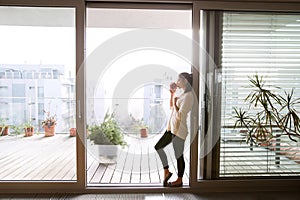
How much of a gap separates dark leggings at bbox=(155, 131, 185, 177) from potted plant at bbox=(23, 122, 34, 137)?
1434 millimetres

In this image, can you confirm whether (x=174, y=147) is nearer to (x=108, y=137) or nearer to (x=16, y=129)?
(x=108, y=137)

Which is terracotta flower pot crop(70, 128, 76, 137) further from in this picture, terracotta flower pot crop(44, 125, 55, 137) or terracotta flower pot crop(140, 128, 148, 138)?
terracotta flower pot crop(140, 128, 148, 138)

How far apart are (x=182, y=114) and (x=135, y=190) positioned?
3.22 feet

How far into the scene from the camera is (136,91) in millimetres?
2898

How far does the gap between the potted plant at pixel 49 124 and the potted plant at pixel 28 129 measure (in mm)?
138

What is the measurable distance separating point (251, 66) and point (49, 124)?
2.36 meters

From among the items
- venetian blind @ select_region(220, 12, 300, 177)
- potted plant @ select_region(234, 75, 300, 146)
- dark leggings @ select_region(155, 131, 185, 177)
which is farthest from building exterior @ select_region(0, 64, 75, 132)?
potted plant @ select_region(234, 75, 300, 146)

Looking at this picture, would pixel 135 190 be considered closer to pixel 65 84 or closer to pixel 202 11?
pixel 65 84

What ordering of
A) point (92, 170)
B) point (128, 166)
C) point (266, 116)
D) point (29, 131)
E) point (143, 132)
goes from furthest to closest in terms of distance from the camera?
point (143, 132) < point (128, 166) < point (92, 170) < point (29, 131) < point (266, 116)

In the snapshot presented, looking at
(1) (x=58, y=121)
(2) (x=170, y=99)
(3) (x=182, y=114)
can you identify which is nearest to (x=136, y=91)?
(2) (x=170, y=99)

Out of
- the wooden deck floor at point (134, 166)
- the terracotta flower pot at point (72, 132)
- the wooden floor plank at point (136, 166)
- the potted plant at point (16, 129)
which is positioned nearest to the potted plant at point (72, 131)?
the terracotta flower pot at point (72, 132)

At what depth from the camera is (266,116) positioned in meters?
2.48

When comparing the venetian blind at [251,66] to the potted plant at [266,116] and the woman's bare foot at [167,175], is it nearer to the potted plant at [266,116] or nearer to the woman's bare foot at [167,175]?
the potted plant at [266,116]

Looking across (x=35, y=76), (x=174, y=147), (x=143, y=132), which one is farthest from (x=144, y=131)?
(x=35, y=76)
